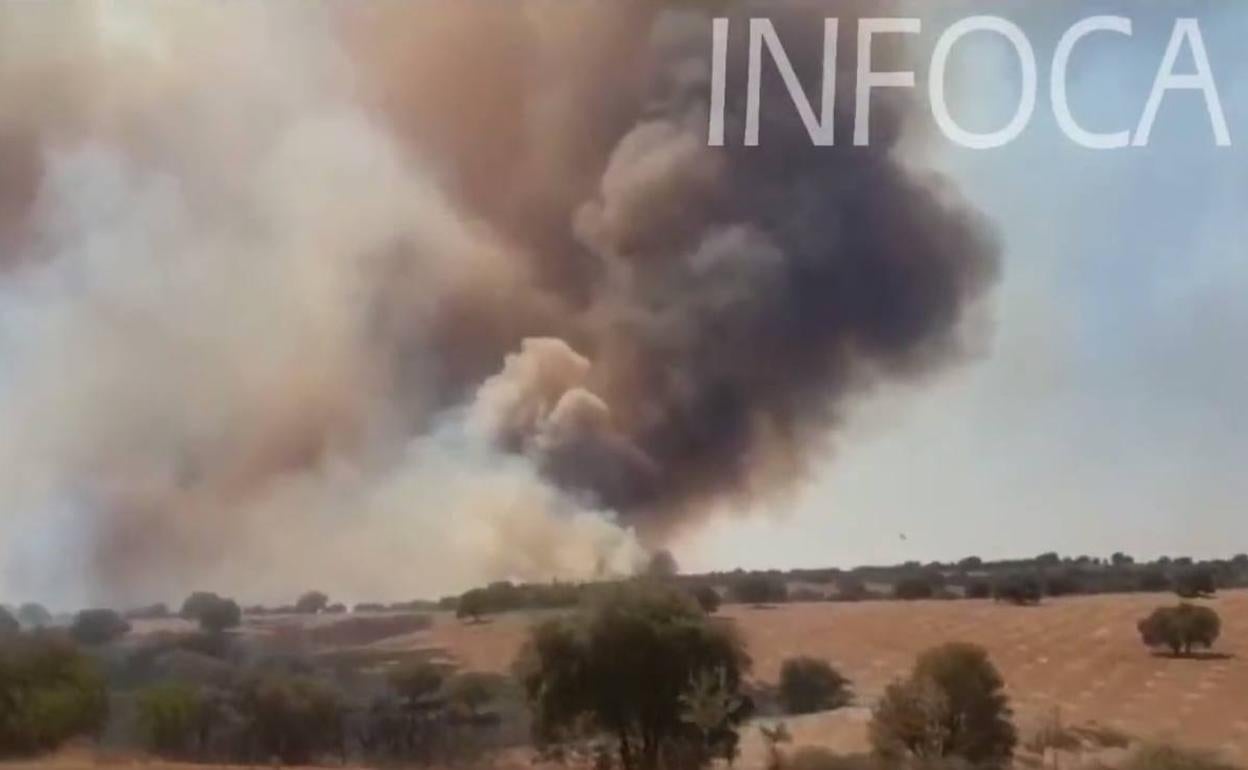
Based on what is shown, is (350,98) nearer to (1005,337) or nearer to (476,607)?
(476,607)

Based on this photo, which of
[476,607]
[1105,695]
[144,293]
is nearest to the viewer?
[1105,695]

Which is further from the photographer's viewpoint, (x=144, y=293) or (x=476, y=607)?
(x=144, y=293)

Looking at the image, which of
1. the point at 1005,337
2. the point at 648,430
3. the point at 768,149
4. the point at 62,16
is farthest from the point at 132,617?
the point at 1005,337

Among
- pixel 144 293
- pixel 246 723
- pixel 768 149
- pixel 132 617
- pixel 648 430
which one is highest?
pixel 768 149

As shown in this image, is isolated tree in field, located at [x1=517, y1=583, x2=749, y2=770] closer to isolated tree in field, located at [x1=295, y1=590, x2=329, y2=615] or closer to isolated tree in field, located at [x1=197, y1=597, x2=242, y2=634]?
isolated tree in field, located at [x1=295, y1=590, x2=329, y2=615]

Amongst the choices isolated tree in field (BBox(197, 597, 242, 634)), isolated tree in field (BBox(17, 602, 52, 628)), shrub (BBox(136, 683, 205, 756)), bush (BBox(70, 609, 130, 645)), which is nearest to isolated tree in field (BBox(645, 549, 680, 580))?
isolated tree in field (BBox(197, 597, 242, 634))

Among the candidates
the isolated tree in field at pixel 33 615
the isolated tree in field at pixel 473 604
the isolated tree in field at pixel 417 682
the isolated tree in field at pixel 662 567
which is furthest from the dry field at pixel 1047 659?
the isolated tree in field at pixel 33 615

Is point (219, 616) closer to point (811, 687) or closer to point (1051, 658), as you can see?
point (811, 687)
